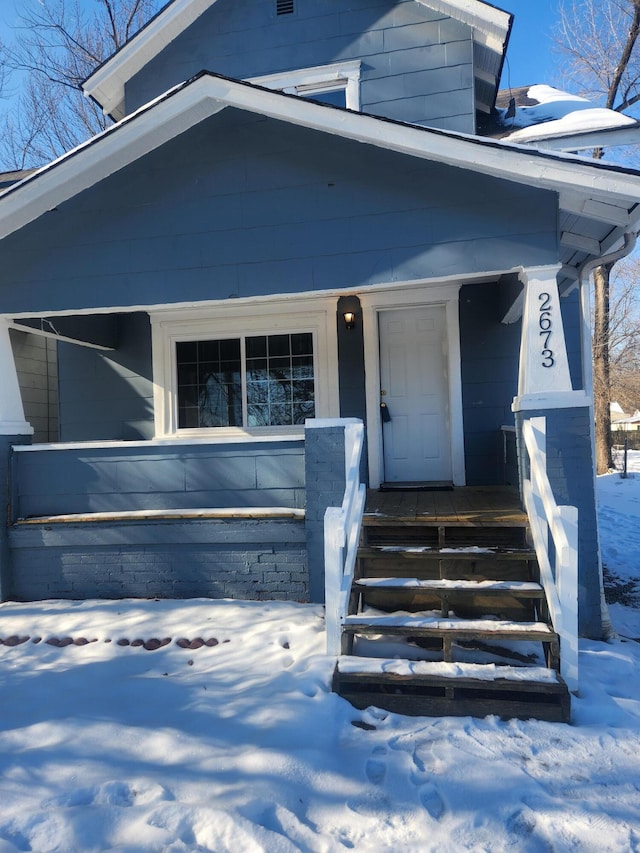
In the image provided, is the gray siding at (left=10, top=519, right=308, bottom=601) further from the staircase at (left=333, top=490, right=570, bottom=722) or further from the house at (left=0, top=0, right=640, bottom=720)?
the staircase at (left=333, top=490, right=570, bottom=722)

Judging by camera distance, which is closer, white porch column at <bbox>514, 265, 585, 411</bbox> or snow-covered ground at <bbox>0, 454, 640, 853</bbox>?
snow-covered ground at <bbox>0, 454, 640, 853</bbox>

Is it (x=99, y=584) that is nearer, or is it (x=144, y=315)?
(x=99, y=584)

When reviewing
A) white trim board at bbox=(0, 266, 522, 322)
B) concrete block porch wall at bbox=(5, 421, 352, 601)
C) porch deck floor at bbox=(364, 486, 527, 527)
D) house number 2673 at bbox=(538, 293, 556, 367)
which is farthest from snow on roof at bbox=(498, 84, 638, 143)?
concrete block porch wall at bbox=(5, 421, 352, 601)

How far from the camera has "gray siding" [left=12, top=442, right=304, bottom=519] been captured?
4969mm

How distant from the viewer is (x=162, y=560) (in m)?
5.03

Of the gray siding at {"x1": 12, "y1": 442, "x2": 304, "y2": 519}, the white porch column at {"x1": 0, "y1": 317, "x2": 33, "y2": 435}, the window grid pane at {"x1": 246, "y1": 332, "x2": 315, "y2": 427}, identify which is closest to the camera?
the gray siding at {"x1": 12, "y1": 442, "x2": 304, "y2": 519}

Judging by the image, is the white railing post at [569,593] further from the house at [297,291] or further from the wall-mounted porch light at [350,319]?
the wall-mounted porch light at [350,319]

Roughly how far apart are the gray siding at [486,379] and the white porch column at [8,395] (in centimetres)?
490

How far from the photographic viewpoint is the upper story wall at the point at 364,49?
6.41m

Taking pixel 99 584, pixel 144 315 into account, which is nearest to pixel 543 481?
pixel 99 584

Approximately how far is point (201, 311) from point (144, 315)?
85 centimetres

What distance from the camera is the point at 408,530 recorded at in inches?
179

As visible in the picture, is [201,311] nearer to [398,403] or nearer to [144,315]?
[144,315]

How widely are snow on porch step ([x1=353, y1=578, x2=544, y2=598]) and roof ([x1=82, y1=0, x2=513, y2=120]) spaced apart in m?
6.25
